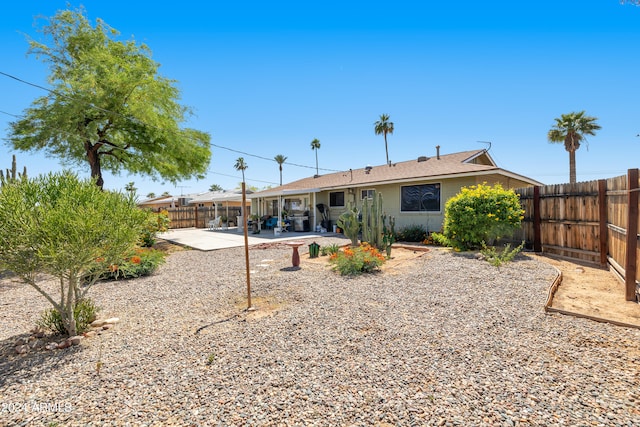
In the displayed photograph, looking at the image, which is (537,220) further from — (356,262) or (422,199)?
(356,262)

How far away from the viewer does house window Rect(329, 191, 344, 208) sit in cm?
1675

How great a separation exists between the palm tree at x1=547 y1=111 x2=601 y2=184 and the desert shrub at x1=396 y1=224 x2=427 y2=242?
18275 millimetres

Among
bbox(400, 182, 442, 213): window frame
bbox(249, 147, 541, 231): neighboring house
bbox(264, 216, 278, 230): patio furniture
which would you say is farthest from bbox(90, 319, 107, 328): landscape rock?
bbox(264, 216, 278, 230): patio furniture

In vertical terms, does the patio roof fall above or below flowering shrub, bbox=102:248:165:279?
above

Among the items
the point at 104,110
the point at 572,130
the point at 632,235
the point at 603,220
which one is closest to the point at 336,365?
the point at 632,235

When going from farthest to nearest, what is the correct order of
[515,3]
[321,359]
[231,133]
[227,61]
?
[231,133], [227,61], [515,3], [321,359]

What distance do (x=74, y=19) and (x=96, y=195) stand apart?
47.5 feet

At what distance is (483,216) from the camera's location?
826 centimetres

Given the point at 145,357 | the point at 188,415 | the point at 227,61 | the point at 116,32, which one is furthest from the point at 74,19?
the point at 188,415

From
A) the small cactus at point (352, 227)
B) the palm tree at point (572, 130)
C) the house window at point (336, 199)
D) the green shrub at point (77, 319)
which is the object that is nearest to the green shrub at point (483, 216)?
the small cactus at point (352, 227)

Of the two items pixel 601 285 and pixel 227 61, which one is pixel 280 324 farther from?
pixel 227 61

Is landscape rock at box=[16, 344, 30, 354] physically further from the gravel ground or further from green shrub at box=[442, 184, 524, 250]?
green shrub at box=[442, 184, 524, 250]

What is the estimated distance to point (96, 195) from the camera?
12.3 feet

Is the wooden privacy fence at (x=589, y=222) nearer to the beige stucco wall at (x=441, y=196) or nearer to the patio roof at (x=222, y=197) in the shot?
the beige stucco wall at (x=441, y=196)
